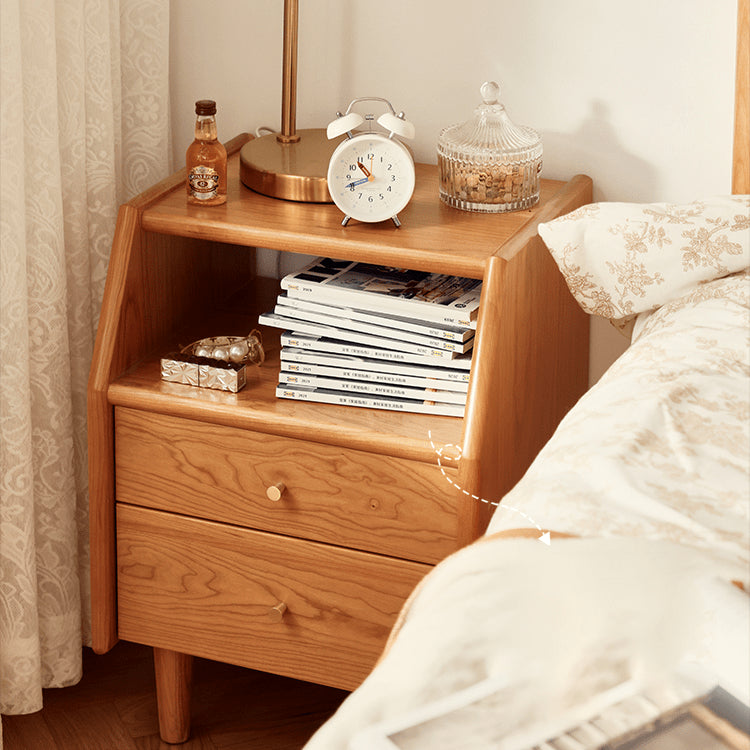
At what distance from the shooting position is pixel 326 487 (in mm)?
1330

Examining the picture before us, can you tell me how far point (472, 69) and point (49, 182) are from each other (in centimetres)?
62

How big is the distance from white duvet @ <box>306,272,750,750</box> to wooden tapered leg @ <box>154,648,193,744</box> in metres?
0.79

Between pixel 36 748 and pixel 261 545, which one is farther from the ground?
pixel 261 545

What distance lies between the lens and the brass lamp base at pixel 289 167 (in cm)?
143

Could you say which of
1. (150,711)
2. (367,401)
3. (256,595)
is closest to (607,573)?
(367,401)

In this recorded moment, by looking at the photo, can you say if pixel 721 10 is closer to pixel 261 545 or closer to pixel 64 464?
pixel 261 545

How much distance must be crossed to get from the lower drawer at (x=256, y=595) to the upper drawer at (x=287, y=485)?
0.02m

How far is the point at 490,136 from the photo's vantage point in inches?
55.8

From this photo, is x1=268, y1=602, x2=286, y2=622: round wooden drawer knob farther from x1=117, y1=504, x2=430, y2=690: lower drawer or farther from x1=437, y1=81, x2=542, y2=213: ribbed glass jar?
x1=437, y1=81, x2=542, y2=213: ribbed glass jar

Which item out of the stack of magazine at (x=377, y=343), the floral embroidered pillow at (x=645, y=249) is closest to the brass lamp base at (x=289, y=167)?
the stack of magazine at (x=377, y=343)

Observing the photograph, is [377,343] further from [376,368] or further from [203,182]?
[203,182]

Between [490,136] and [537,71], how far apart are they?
191mm

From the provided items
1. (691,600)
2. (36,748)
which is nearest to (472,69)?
(691,600)

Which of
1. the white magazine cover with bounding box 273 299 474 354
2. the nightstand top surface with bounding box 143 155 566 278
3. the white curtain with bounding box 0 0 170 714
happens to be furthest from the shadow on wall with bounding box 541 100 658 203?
the white curtain with bounding box 0 0 170 714
